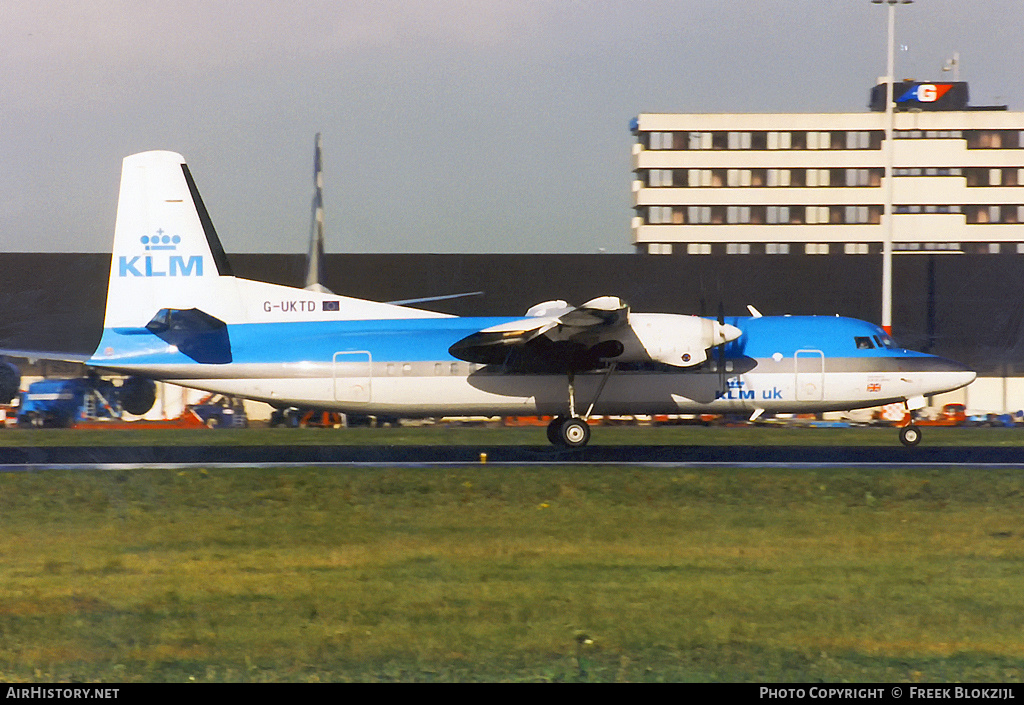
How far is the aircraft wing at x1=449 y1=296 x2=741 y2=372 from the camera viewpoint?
77.5 ft

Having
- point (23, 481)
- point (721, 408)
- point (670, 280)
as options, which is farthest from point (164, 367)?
point (670, 280)

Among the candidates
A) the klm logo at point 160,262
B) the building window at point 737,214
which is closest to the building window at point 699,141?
the building window at point 737,214

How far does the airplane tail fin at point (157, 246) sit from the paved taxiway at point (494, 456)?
341 cm

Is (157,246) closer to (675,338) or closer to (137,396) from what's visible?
(675,338)

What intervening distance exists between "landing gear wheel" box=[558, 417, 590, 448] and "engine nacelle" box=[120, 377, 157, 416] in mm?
17540

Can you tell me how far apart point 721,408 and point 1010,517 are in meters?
9.28

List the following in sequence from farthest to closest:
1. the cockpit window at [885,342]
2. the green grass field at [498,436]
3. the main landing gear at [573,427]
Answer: the green grass field at [498,436] < the cockpit window at [885,342] < the main landing gear at [573,427]

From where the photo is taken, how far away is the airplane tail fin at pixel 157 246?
80.1 ft

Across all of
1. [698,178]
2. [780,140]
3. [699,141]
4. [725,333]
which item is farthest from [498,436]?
[780,140]

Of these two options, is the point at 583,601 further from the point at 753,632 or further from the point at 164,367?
the point at 164,367

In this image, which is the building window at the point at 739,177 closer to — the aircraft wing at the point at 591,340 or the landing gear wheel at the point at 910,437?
the landing gear wheel at the point at 910,437

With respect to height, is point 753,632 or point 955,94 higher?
point 955,94

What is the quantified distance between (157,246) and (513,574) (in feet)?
49.7
